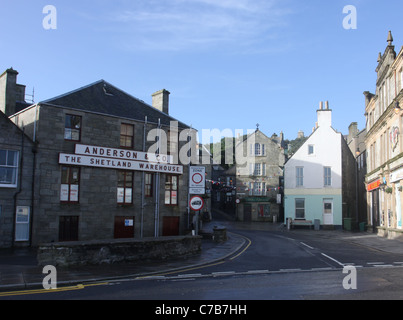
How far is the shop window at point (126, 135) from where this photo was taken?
86.2 feet

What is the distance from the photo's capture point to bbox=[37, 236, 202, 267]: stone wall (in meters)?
14.1

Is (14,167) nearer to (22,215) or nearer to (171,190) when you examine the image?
(22,215)

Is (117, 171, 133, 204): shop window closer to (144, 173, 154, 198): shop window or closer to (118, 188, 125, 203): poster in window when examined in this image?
(118, 188, 125, 203): poster in window

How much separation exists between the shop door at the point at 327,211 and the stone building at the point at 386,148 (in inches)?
224

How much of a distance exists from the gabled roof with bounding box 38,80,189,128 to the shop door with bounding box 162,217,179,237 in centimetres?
670

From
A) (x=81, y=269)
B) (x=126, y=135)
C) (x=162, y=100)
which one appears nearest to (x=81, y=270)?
(x=81, y=269)

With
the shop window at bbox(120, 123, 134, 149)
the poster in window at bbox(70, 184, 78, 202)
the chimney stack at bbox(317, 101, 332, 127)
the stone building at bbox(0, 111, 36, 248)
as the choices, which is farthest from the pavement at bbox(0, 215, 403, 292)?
the chimney stack at bbox(317, 101, 332, 127)

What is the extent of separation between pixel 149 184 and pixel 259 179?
27.4m

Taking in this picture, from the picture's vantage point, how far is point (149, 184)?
27391 mm

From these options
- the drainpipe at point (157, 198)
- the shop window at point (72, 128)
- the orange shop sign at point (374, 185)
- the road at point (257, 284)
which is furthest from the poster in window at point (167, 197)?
the orange shop sign at point (374, 185)

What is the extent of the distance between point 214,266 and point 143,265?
270 cm

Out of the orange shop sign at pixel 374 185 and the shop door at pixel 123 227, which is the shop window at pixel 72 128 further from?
the orange shop sign at pixel 374 185
